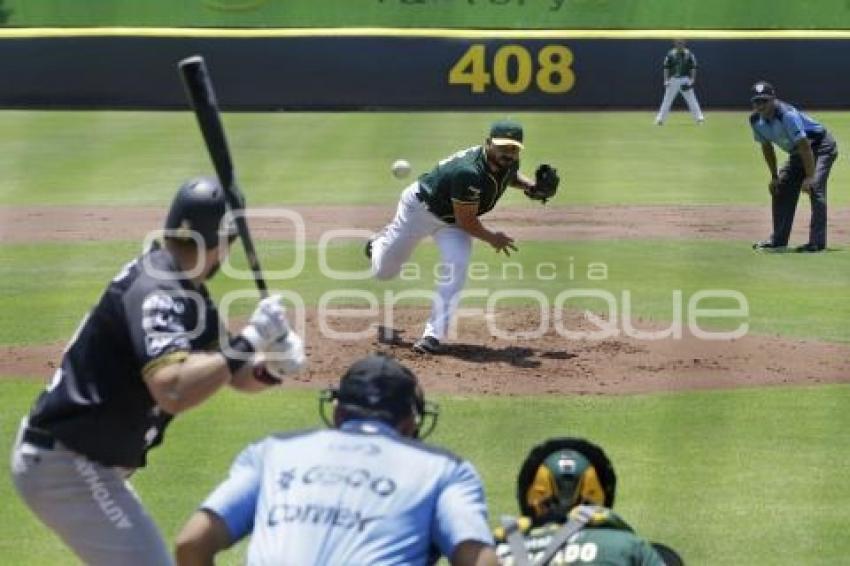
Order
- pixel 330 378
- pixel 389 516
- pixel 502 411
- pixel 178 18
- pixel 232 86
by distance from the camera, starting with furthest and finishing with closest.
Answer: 1. pixel 178 18
2. pixel 232 86
3. pixel 330 378
4. pixel 502 411
5. pixel 389 516

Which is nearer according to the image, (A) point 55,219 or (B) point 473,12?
(A) point 55,219

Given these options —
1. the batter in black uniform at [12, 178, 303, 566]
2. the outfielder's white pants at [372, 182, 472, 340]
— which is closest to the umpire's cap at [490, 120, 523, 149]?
the outfielder's white pants at [372, 182, 472, 340]

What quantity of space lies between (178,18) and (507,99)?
761cm

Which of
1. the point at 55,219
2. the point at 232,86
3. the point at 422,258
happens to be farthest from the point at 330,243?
the point at 232,86

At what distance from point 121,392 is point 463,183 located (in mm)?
6228

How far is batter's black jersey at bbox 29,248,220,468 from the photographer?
471 centimetres

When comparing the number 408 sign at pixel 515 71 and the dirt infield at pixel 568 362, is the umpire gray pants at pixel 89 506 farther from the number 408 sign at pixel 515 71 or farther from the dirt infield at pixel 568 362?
the number 408 sign at pixel 515 71

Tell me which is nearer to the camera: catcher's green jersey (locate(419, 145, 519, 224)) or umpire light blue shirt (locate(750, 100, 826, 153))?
catcher's green jersey (locate(419, 145, 519, 224))

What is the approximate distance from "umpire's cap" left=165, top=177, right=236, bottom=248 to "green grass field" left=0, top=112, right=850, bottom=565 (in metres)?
2.55

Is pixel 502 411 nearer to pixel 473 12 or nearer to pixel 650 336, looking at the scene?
pixel 650 336

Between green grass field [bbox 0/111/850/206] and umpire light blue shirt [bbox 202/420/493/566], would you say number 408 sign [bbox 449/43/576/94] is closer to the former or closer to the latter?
green grass field [bbox 0/111/850/206]

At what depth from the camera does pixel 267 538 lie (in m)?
3.86

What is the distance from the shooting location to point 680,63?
28938mm

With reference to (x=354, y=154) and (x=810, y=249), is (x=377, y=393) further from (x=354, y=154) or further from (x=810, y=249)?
(x=354, y=154)
